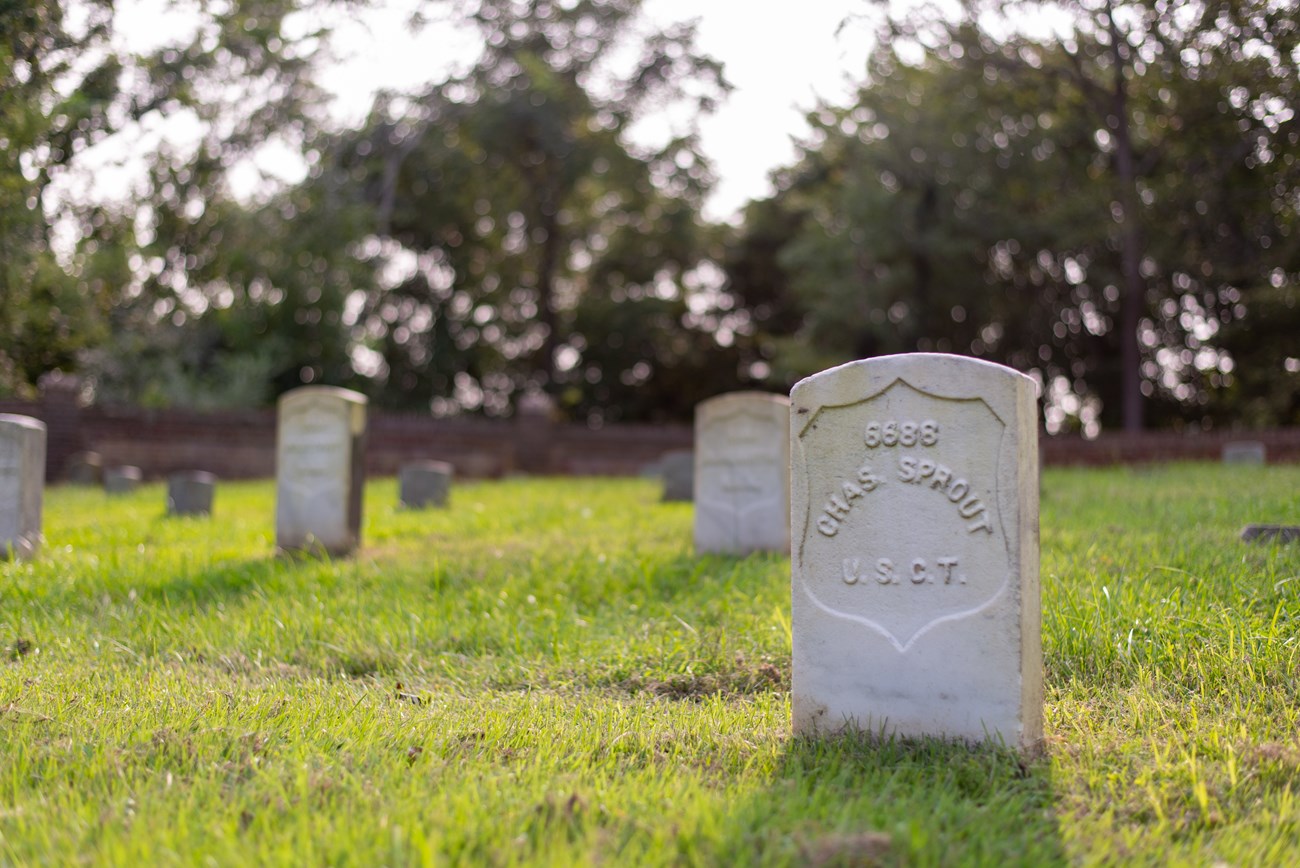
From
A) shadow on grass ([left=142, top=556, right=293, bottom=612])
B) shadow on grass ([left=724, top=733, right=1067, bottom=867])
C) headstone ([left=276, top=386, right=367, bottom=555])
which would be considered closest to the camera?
shadow on grass ([left=724, top=733, right=1067, bottom=867])

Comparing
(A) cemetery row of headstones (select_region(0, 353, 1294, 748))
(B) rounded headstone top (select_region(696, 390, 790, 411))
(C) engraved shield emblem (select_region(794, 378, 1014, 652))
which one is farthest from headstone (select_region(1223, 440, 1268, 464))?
(C) engraved shield emblem (select_region(794, 378, 1014, 652))

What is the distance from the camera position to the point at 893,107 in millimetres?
21875

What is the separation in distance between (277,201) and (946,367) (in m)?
21.1

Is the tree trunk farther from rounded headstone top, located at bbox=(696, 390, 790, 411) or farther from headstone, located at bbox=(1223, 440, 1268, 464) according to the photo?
rounded headstone top, located at bbox=(696, 390, 790, 411)

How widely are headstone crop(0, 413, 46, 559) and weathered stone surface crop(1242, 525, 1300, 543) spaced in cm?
776

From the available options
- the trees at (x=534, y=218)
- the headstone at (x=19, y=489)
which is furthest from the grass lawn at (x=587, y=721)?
the trees at (x=534, y=218)

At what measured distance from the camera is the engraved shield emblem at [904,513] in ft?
10.9

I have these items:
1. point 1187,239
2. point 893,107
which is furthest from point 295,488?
point 1187,239

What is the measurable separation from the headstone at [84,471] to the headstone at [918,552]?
15.4 meters

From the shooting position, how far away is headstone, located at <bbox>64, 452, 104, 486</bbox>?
1617 cm

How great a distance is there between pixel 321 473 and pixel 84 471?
1026 centimetres

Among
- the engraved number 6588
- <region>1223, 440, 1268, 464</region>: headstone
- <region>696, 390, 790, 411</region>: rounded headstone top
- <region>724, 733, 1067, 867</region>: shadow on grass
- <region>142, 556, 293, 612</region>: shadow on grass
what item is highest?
<region>696, 390, 790, 411</region>: rounded headstone top

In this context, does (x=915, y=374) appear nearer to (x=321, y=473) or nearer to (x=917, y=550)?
(x=917, y=550)

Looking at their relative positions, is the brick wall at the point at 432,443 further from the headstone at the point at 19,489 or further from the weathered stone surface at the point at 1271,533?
the weathered stone surface at the point at 1271,533
